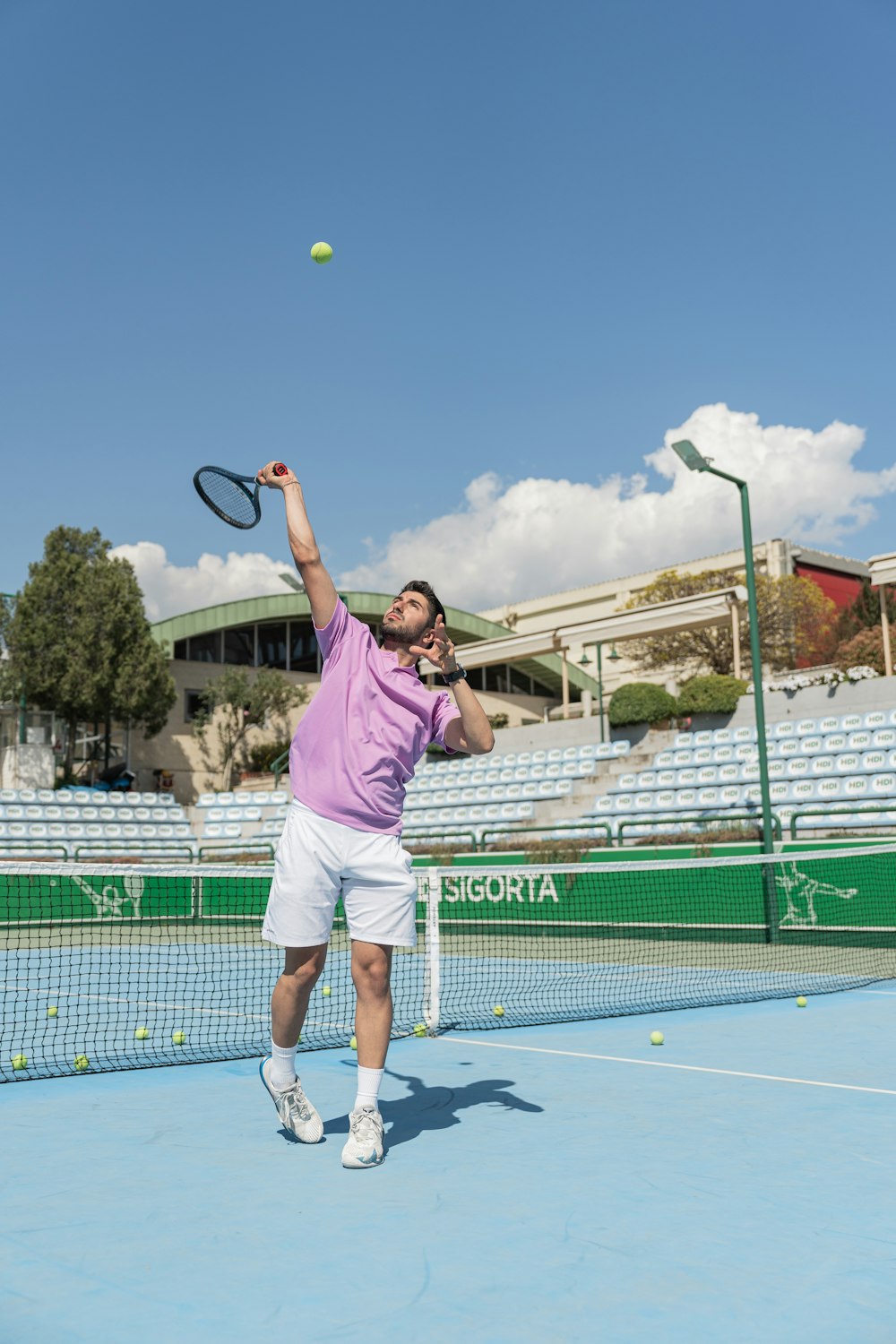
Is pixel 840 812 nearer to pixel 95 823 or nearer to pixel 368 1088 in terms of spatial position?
pixel 368 1088

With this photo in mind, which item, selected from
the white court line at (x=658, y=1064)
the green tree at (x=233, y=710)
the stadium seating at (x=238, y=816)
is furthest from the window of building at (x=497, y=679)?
the white court line at (x=658, y=1064)

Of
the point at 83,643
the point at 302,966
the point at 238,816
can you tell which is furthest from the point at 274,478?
the point at 83,643

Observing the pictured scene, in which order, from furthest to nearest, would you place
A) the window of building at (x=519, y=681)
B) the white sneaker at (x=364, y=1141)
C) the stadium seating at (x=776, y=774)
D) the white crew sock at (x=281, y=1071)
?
the window of building at (x=519, y=681) < the stadium seating at (x=776, y=774) < the white crew sock at (x=281, y=1071) < the white sneaker at (x=364, y=1141)

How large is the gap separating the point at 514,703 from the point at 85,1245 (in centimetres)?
3875

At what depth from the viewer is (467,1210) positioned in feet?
10.8

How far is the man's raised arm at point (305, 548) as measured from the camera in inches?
154

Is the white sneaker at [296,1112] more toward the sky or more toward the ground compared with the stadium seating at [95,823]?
more toward the ground

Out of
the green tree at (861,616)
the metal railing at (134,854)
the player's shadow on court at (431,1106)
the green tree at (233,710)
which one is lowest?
the player's shadow on court at (431,1106)

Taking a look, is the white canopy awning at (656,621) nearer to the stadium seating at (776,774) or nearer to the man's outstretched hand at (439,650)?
the stadium seating at (776,774)

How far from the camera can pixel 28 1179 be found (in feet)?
12.0

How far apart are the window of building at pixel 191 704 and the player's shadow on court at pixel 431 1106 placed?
30.2 meters

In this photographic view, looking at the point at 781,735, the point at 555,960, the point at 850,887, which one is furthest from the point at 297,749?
the point at 781,735

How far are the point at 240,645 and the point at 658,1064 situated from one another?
32.0m

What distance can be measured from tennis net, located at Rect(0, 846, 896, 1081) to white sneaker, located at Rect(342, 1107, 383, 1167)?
259 cm
